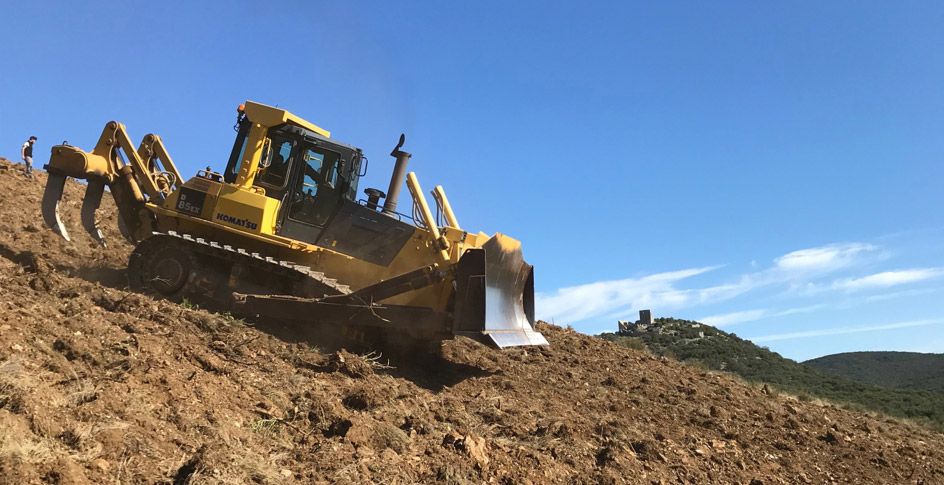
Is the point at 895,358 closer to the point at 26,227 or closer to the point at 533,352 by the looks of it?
the point at 533,352

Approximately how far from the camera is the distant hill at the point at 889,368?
38.8 metres

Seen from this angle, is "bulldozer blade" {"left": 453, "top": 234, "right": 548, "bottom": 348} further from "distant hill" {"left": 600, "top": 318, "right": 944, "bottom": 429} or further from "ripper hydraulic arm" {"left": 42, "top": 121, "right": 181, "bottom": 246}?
"distant hill" {"left": 600, "top": 318, "right": 944, "bottom": 429}

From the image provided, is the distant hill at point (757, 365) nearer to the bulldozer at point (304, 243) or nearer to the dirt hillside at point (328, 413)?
the dirt hillside at point (328, 413)

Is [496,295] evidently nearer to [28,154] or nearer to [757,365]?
[28,154]

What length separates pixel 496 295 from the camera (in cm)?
939

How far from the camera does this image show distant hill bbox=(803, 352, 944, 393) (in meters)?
38.8

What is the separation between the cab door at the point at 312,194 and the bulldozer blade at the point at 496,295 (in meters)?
2.53

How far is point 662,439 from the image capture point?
26.8 feet

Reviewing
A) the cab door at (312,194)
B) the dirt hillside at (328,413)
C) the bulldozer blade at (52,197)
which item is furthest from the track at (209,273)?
the bulldozer blade at (52,197)

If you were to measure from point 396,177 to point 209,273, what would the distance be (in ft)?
10.1

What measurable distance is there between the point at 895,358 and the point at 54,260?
2138 inches

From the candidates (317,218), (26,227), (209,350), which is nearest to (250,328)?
(209,350)

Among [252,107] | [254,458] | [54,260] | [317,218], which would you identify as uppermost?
[252,107]

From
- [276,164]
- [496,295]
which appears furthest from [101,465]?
[276,164]
